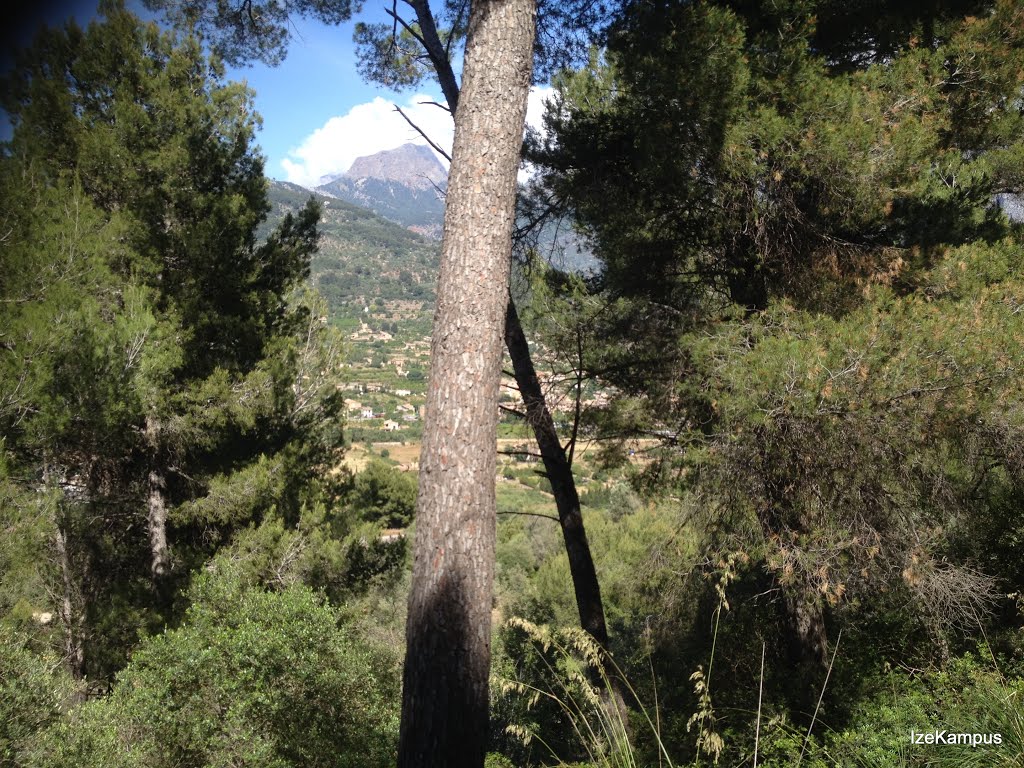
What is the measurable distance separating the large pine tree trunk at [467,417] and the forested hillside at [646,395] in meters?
0.10

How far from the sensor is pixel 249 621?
4312 mm

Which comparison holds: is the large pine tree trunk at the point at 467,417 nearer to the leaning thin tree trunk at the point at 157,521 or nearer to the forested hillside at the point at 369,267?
the leaning thin tree trunk at the point at 157,521

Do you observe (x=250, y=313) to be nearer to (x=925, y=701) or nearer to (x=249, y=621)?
(x=249, y=621)

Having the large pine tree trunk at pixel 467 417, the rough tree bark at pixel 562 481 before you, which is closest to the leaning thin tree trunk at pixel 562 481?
the rough tree bark at pixel 562 481

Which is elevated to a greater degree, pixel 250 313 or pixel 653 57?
pixel 653 57

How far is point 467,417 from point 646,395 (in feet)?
10.8

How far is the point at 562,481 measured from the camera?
4324 mm

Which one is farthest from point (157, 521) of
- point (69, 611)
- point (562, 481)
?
point (562, 481)

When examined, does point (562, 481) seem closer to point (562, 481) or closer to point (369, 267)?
point (562, 481)

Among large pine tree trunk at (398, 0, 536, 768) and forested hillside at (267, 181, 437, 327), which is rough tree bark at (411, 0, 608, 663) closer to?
large pine tree trunk at (398, 0, 536, 768)

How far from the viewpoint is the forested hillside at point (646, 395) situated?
126 inches

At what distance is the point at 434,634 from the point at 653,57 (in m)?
3.59

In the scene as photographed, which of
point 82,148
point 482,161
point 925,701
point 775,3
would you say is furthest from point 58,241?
point 925,701

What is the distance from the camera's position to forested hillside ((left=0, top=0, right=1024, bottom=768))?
3.20 m
